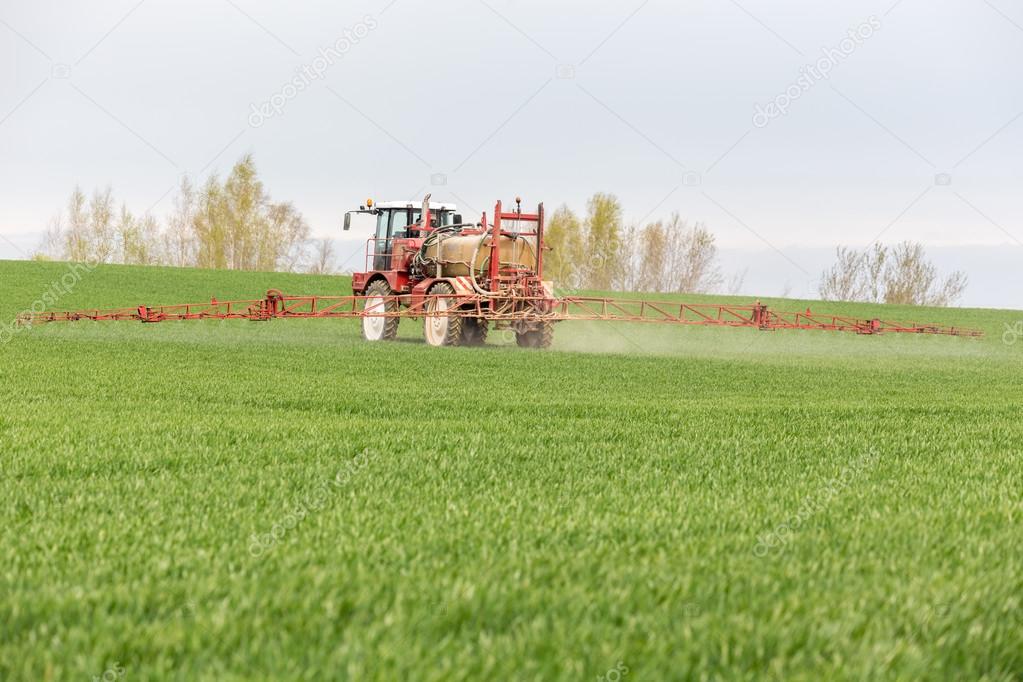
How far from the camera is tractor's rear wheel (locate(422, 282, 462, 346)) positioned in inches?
745

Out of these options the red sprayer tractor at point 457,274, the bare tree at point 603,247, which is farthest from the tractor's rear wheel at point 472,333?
the bare tree at point 603,247

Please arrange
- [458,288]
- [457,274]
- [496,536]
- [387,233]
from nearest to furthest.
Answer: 1. [496,536]
2. [458,288]
3. [457,274]
4. [387,233]

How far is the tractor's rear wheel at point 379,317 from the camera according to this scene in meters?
20.5

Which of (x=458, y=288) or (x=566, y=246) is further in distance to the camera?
(x=566, y=246)

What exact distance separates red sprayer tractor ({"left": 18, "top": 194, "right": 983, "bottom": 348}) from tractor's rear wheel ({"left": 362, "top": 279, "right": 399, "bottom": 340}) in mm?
26

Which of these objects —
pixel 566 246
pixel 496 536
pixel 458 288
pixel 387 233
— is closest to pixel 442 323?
pixel 458 288

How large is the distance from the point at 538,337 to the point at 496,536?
52.3 ft

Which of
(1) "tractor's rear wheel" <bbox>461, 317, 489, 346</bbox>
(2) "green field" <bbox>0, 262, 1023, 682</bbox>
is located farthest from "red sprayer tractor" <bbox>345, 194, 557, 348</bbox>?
(2) "green field" <bbox>0, 262, 1023, 682</bbox>

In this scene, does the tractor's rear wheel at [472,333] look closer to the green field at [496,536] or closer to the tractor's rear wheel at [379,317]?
the tractor's rear wheel at [379,317]

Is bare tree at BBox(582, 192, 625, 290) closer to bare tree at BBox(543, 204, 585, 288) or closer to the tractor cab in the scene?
bare tree at BBox(543, 204, 585, 288)

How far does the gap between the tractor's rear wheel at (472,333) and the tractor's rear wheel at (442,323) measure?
23.1 inches

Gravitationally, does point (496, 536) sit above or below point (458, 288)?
below

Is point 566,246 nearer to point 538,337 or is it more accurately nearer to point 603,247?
point 603,247

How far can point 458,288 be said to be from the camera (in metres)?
18.6
